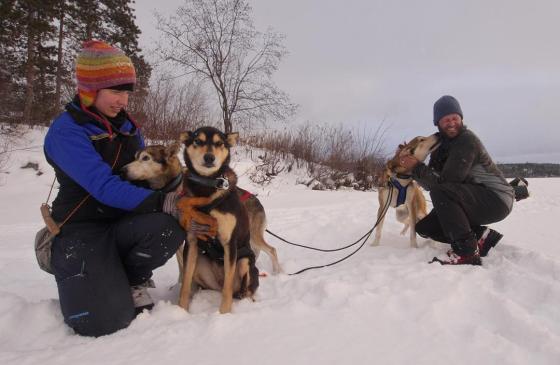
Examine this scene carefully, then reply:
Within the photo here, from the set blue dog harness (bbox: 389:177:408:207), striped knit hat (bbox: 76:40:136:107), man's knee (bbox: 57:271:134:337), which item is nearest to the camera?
man's knee (bbox: 57:271:134:337)

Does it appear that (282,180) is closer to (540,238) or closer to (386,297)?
(540,238)

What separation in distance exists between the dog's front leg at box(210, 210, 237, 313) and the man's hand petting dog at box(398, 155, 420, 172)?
2.33m

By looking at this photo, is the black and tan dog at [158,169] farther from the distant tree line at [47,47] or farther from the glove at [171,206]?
the distant tree line at [47,47]

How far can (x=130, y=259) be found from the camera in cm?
241

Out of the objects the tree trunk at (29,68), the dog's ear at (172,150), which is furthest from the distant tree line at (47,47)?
the dog's ear at (172,150)

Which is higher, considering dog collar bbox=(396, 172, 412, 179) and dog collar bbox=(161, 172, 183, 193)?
dog collar bbox=(396, 172, 412, 179)

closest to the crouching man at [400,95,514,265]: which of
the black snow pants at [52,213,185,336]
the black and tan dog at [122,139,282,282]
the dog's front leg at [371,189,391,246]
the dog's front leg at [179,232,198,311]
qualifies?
the dog's front leg at [371,189,391,246]

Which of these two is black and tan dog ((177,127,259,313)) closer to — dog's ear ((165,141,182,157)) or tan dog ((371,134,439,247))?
dog's ear ((165,141,182,157))

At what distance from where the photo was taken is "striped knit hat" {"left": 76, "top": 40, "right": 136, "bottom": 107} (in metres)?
2.31

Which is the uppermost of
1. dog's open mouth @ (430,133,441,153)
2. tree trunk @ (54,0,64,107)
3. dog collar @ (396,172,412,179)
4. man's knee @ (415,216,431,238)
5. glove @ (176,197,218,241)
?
tree trunk @ (54,0,64,107)

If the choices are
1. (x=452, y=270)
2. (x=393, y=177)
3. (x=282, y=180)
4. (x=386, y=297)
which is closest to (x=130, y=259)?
(x=386, y=297)

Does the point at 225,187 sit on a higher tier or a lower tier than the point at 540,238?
higher

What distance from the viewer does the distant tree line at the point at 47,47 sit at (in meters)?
11.8

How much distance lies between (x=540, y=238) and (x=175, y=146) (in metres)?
4.59
